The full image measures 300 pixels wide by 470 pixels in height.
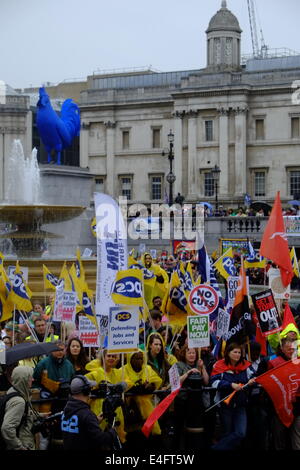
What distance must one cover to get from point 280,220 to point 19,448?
25.4 feet

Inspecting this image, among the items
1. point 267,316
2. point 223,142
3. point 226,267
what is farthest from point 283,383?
point 223,142

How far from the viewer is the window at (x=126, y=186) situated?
65.4m

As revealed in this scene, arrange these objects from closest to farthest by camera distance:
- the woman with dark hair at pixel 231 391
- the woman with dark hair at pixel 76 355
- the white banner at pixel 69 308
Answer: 1. the woman with dark hair at pixel 231 391
2. the woman with dark hair at pixel 76 355
3. the white banner at pixel 69 308

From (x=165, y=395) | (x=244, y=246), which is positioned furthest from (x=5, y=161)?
(x=165, y=395)

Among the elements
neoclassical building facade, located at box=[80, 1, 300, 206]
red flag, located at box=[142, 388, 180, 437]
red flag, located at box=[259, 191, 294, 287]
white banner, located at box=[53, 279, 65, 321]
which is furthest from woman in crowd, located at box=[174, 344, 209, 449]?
neoclassical building facade, located at box=[80, 1, 300, 206]

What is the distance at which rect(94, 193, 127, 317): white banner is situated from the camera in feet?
39.5

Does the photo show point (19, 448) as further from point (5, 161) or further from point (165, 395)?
point (5, 161)

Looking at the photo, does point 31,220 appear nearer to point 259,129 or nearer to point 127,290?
point 127,290

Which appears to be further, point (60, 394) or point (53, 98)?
point (53, 98)

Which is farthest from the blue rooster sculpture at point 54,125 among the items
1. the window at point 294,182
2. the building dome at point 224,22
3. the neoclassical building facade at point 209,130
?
the building dome at point 224,22

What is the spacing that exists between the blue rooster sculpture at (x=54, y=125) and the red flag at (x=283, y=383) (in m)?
28.3

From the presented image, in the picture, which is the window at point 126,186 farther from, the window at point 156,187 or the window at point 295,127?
the window at point 295,127

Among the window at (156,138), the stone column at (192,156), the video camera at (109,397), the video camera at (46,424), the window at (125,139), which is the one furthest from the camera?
the window at (125,139)
